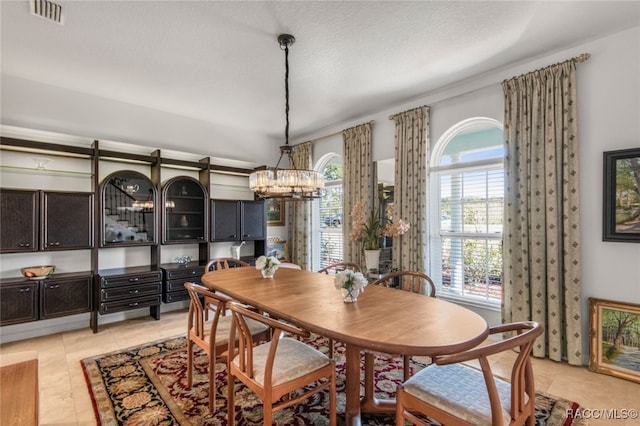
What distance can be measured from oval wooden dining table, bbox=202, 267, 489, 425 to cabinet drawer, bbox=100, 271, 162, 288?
78.8 inches

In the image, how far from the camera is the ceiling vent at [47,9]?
235cm

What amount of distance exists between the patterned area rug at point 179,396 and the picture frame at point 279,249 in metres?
2.83

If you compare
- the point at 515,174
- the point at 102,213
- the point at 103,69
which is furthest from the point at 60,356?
the point at 515,174

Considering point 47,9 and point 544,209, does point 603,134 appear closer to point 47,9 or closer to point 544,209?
point 544,209

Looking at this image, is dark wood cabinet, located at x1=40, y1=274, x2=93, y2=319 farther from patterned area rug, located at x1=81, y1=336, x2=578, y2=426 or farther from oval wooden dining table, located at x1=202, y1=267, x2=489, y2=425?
oval wooden dining table, located at x1=202, y1=267, x2=489, y2=425

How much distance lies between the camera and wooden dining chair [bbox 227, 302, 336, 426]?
5.49 ft

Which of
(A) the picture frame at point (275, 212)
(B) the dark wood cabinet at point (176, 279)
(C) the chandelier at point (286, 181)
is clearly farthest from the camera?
(A) the picture frame at point (275, 212)

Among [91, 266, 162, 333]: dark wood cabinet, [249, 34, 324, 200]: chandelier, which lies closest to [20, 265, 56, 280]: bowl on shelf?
[91, 266, 162, 333]: dark wood cabinet

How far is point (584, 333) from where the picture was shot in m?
2.88

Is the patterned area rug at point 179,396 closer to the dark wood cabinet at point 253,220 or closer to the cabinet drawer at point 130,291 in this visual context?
the cabinet drawer at point 130,291

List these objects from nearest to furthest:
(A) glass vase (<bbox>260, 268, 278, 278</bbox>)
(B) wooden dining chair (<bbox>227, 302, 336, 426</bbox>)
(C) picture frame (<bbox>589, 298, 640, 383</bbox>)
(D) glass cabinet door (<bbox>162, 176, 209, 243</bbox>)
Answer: (B) wooden dining chair (<bbox>227, 302, 336, 426</bbox>)
(C) picture frame (<bbox>589, 298, 640, 383</bbox>)
(A) glass vase (<bbox>260, 268, 278, 278</bbox>)
(D) glass cabinet door (<bbox>162, 176, 209, 243</bbox>)

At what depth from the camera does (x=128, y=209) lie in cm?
426

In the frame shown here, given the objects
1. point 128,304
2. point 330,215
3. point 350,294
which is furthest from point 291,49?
point 128,304

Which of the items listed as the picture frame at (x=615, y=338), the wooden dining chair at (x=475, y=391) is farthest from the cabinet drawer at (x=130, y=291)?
the picture frame at (x=615, y=338)
